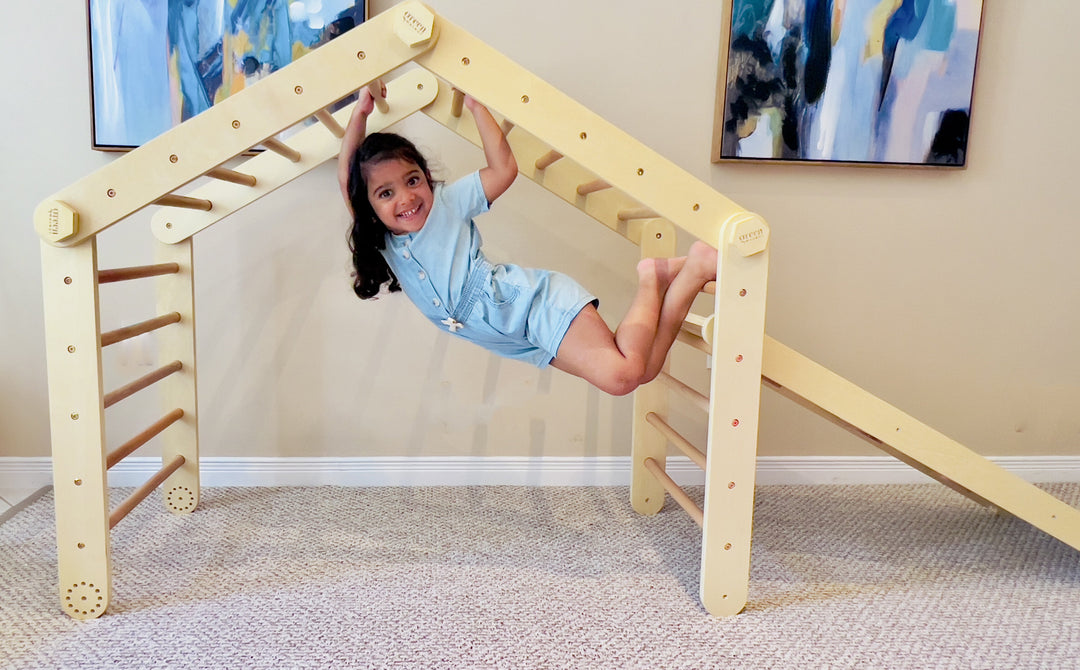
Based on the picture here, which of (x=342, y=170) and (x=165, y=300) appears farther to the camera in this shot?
(x=165, y=300)

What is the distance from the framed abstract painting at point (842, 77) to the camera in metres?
2.04

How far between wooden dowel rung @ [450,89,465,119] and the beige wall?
0.30 metres

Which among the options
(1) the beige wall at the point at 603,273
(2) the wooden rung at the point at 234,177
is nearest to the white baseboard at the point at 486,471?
(1) the beige wall at the point at 603,273

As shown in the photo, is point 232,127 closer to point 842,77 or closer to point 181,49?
point 181,49

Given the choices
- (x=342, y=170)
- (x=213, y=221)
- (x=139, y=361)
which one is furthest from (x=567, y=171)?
(x=139, y=361)

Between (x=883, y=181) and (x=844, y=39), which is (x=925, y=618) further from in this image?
(x=844, y=39)

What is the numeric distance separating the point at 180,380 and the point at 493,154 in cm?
101

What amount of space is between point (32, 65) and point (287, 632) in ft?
5.36

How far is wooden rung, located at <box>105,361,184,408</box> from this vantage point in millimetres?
1503

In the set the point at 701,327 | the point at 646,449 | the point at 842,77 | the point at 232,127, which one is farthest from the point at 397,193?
the point at 842,77

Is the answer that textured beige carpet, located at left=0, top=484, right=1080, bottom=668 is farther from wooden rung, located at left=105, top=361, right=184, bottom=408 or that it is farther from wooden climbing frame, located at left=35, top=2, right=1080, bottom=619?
wooden rung, located at left=105, top=361, right=184, bottom=408

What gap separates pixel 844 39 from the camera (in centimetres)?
206

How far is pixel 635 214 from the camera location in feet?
5.95

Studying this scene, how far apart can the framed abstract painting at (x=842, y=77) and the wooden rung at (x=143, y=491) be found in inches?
65.2
